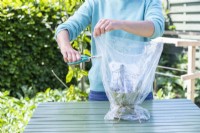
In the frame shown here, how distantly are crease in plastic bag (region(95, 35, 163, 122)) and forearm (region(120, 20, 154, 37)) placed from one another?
0.05m

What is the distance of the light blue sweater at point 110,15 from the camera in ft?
6.37

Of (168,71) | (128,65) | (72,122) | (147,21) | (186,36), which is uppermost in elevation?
(147,21)

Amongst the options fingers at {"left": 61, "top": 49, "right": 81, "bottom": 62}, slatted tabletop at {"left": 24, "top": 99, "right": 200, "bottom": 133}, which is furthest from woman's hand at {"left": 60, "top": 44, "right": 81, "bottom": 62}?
slatted tabletop at {"left": 24, "top": 99, "right": 200, "bottom": 133}

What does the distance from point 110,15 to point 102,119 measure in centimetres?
50

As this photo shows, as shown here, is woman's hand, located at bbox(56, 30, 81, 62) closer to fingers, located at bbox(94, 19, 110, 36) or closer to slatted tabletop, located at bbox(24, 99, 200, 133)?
fingers, located at bbox(94, 19, 110, 36)

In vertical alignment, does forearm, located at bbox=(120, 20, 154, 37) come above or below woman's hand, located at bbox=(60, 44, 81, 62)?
above

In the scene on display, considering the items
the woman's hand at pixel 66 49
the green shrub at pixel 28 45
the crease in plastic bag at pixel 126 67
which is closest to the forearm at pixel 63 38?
the woman's hand at pixel 66 49

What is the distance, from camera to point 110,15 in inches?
79.7

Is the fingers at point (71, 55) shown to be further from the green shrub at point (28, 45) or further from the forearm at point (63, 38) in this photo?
the green shrub at point (28, 45)

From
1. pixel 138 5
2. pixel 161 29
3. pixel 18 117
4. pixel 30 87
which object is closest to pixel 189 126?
pixel 161 29

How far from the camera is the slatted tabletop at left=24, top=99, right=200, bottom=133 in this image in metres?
1.67

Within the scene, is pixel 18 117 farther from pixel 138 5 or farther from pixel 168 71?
pixel 168 71

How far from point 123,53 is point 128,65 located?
0.05 m

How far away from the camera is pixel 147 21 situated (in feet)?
5.98
